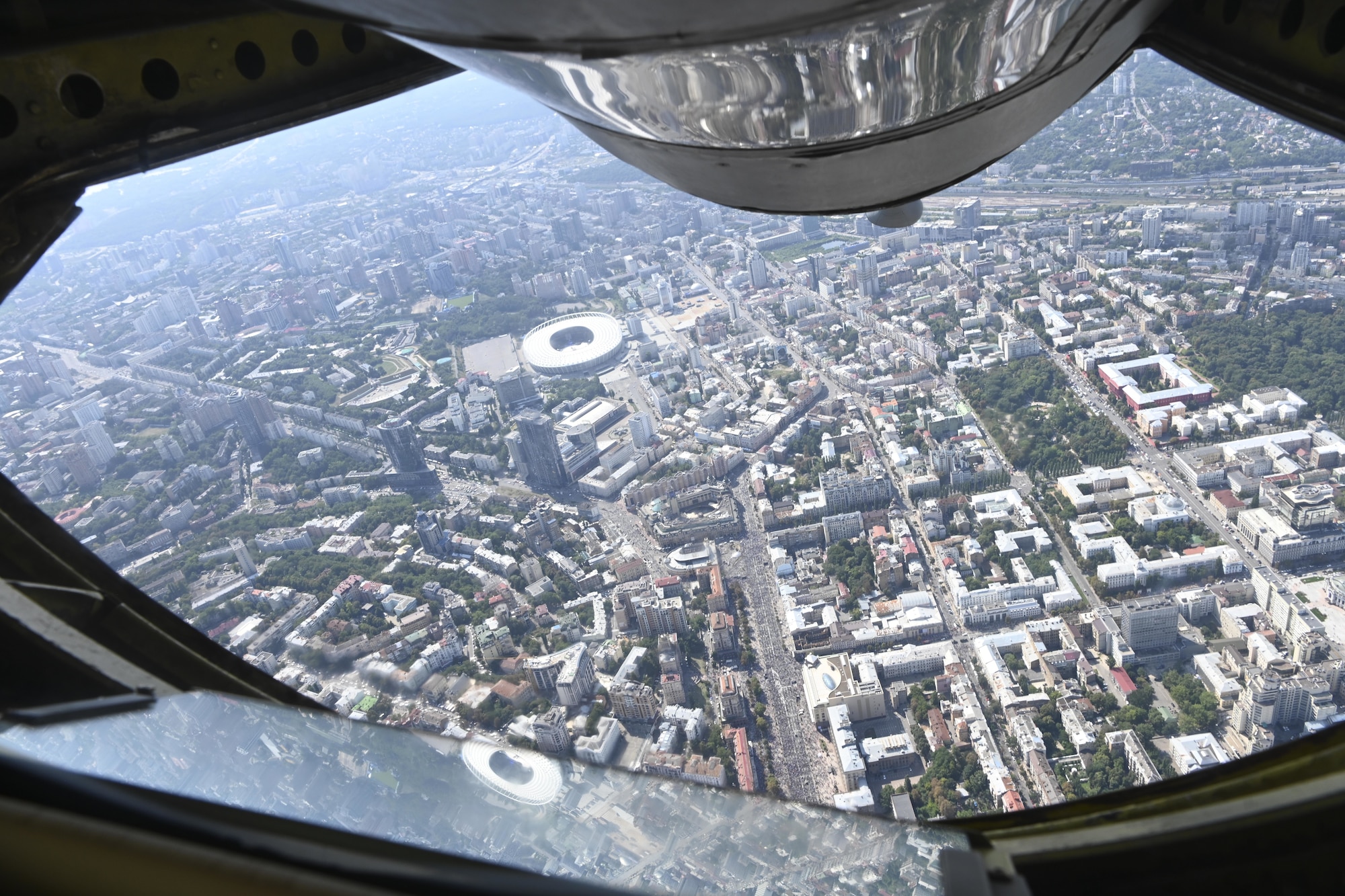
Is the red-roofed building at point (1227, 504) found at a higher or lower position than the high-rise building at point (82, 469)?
lower

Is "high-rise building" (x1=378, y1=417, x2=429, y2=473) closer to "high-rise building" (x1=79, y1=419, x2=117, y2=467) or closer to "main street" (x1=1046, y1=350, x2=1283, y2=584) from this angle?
"high-rise building" (x1=79, y1=419, x2=117, y2=467)

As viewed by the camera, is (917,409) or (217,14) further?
(917,409)

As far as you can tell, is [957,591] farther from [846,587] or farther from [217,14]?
[217,14]

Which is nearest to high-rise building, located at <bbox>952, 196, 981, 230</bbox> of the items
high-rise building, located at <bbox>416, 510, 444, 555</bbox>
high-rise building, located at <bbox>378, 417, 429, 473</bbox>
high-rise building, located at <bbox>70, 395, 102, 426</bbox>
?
high-rise building, located at <bbox>378, 417, 429, 473</bbox>

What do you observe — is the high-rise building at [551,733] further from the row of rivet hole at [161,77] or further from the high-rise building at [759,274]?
the high-rise building at [759,274]

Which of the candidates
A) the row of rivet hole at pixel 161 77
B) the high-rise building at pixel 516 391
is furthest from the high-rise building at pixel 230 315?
the row of rivet hole at pixel 161 77

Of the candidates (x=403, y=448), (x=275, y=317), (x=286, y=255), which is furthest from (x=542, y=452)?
(x=286, y=255)

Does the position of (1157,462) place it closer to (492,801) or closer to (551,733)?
(551,733)

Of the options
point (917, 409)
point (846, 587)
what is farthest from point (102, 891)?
point (917, 409)
